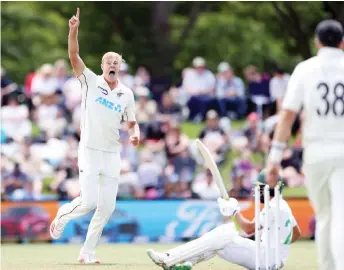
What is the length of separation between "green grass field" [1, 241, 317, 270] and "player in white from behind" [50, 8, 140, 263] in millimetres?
470

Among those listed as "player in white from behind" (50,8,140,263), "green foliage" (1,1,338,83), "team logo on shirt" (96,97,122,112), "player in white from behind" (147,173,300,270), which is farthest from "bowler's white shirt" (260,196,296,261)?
"green foliage" (1,1,338,83)

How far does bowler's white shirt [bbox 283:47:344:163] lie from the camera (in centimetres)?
Result: 743

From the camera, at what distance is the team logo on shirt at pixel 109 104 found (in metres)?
10.4

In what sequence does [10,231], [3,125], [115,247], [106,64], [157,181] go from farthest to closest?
1. [3,125]
2. [157,181]
3. [10,231]
4. [115,247]
5. [106,64]

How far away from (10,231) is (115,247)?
1794 millimetres

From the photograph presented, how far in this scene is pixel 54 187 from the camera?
1664 centimetres

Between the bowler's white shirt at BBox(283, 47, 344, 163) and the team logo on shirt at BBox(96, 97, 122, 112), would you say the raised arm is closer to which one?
the team logo on shirt at BBox(96, 97, 122, 112)

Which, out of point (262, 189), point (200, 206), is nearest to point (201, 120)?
point (200, 206)

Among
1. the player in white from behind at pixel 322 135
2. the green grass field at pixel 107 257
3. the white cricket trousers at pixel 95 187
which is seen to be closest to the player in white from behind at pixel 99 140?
the white cricket trousers at pixel 95 187

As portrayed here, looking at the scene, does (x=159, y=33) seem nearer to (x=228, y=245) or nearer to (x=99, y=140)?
(x=99, y=140)

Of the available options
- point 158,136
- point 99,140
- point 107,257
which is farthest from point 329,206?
point 158,136

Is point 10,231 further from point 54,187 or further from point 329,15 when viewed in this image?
point 329,15

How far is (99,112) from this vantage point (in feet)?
34.1

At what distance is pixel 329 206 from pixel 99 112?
3.43 metres
